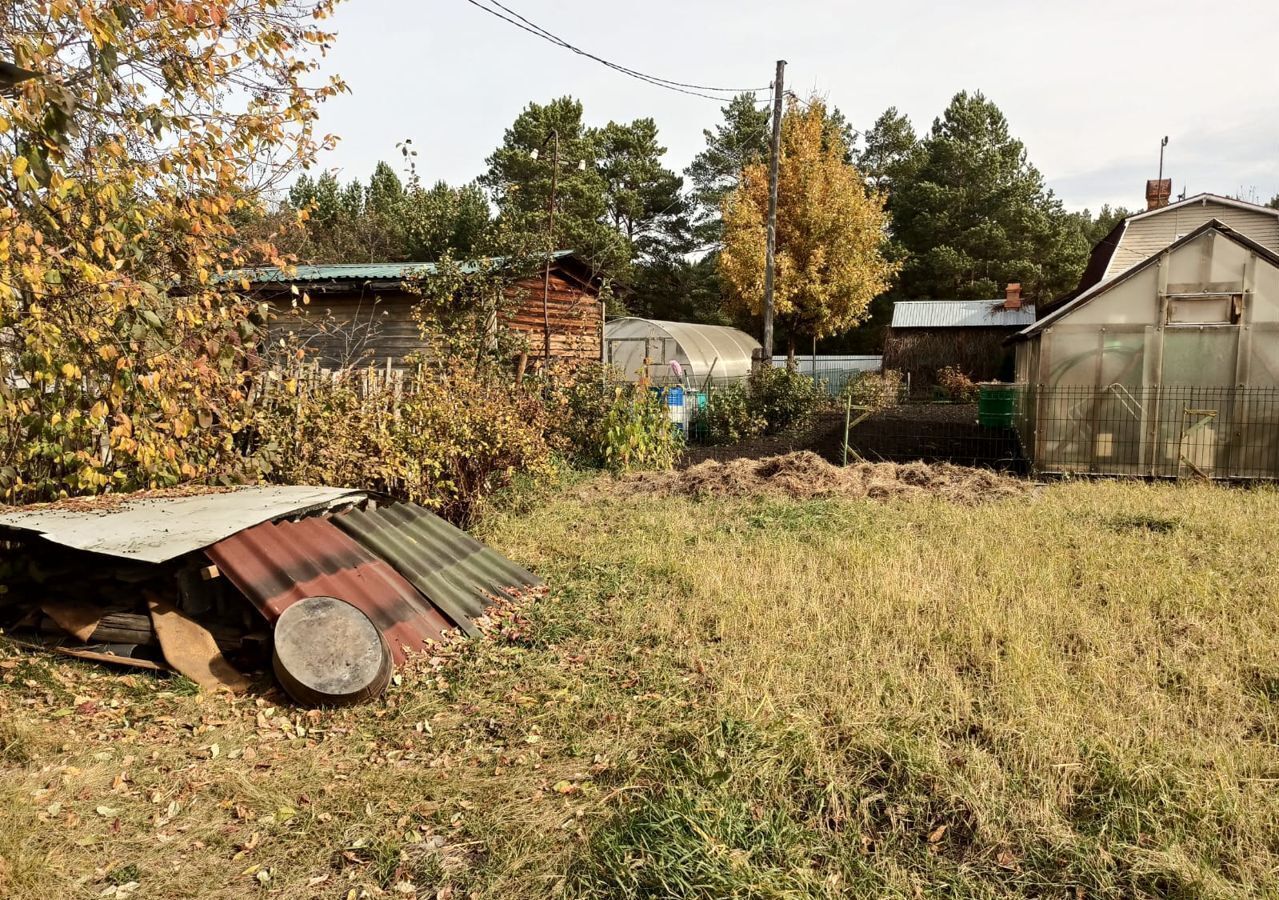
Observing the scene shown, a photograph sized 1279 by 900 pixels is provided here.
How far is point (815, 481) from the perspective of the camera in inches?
419

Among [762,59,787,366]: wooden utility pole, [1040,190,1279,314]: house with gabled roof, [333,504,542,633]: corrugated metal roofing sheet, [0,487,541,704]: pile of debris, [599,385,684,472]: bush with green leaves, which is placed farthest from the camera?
[1040,190,1279,314]: house with gabled roof

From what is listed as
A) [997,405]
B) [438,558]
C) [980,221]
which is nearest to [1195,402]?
[997,405]

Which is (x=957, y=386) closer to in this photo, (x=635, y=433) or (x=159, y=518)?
(x=635, y=433)

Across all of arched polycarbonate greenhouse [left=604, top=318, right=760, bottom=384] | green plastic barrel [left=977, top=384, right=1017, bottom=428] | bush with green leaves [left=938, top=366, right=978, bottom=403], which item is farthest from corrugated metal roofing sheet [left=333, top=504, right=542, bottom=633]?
bush with green leaves [left=938, top=366, right=978, bottom=403]

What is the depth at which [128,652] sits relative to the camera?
467 cm

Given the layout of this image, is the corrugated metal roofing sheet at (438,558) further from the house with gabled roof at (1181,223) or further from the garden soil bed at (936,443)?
the house with gabled roof at (1181,223)


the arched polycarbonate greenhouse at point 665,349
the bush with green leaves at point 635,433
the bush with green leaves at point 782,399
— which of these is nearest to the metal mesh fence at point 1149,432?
the bush with green leaves at point 635,433

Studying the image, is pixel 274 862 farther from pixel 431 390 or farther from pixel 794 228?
pixel 794 228

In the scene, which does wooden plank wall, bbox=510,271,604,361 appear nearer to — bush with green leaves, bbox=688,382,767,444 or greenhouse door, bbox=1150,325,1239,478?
bush with green leaves, bbox=688,382,767,444

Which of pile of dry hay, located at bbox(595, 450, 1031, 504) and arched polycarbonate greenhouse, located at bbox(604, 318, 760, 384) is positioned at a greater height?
arched polycarbonate greenhouse, located at bbox(604, 318, 760, 384)

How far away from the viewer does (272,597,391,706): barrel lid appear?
4336 millimetres

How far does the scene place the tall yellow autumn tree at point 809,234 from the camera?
2627 cm

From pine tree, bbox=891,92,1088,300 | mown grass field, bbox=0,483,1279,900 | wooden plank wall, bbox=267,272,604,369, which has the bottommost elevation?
mown grass field, bbox=0,483,1279,900

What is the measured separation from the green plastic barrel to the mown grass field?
9.20m
